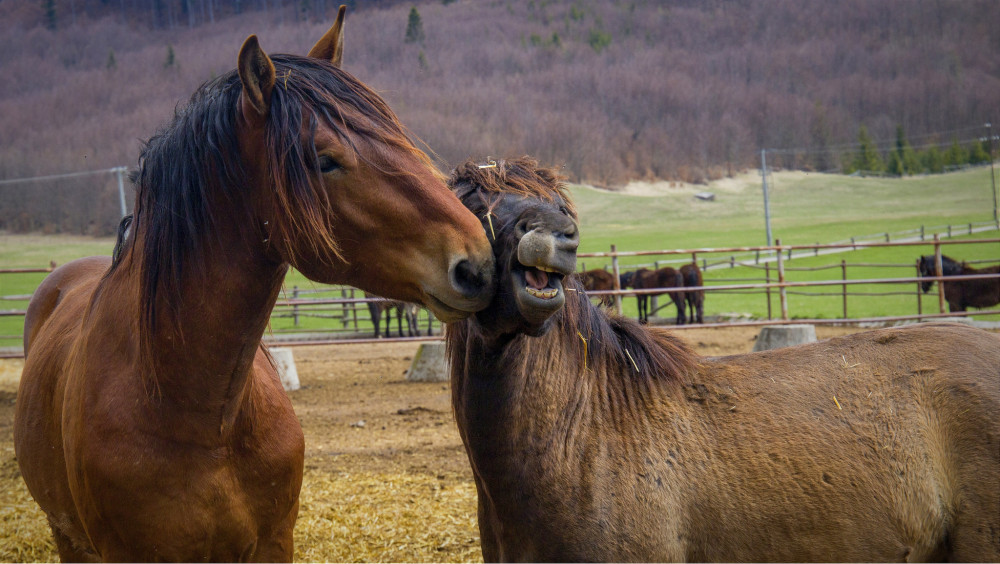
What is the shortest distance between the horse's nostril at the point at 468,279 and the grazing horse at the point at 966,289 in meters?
16.3

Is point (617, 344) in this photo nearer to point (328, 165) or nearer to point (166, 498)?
point (328, 165)

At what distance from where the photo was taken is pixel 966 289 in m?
15.1

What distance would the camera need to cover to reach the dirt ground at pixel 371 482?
3.90 meters

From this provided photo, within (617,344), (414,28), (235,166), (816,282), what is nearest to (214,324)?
(235,166)

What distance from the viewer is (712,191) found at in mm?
46281

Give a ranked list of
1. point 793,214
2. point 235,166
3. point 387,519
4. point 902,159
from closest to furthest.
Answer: point 235,166 < point 387,519 < point 902,159 < point 793,214

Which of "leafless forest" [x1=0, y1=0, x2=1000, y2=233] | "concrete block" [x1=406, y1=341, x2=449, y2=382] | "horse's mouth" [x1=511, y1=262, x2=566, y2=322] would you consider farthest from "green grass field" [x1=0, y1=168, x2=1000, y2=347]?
"horse's mouth" [x1=511, y1=262, x2=566, y2=322]

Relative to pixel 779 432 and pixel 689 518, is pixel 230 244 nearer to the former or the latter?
pixel 689 518

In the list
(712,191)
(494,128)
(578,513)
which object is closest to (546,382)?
(578,513)

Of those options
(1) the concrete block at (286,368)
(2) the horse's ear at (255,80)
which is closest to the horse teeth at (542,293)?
(2) the horse's ear at (255,80)

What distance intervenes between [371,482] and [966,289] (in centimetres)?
1593

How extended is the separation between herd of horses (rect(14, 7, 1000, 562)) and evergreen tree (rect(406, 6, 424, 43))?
145 feet

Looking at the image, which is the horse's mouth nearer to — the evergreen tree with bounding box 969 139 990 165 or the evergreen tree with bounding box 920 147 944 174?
the evergreen tree with bounding box 969 139 990 165

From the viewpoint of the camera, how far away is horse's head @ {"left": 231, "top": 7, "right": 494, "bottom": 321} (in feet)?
4.71
